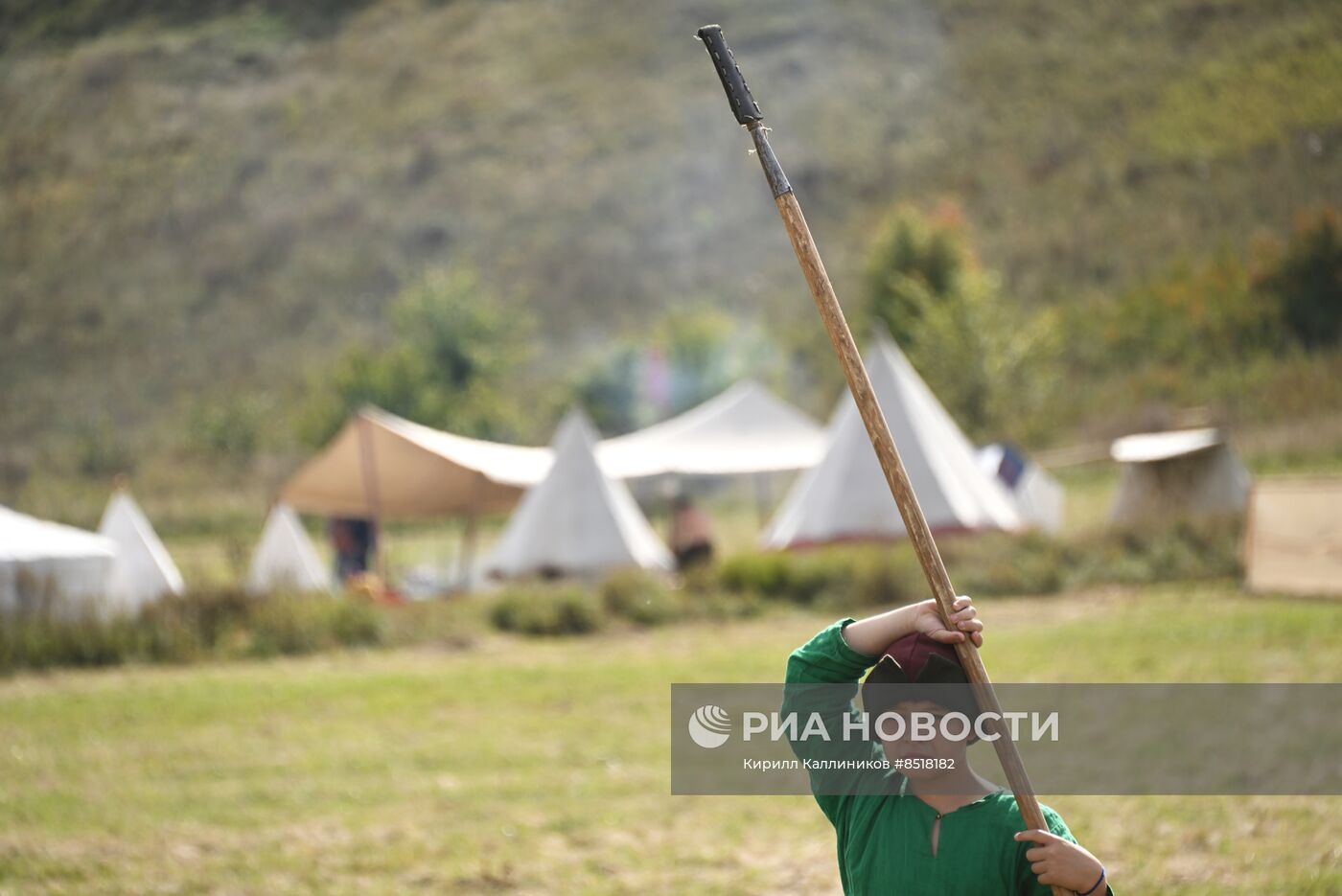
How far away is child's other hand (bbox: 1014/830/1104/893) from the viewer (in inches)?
84.8

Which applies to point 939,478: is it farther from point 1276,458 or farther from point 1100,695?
point 1276,458

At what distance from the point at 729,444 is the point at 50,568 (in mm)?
9242

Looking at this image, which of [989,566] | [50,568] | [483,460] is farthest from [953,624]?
[483,460]

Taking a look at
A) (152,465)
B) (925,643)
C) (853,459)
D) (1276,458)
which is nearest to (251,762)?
(925,643)

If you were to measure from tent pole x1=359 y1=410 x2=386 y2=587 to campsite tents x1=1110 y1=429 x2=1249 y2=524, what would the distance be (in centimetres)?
786

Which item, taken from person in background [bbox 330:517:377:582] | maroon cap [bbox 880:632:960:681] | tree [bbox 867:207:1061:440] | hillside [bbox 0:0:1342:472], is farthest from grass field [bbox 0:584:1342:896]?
hillside [bbox 0:0:1342:472]

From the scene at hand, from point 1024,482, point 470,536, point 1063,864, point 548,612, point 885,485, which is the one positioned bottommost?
point 1063,864

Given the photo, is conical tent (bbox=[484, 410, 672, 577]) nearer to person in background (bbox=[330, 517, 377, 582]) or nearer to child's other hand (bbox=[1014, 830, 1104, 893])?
person in background (bbox=[330, 517, 377, 582])

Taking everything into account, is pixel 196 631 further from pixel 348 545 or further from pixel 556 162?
pixel 556 162

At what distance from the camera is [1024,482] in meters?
17.8

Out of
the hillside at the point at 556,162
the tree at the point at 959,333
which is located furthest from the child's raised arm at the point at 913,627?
the hillside at the point at 556,162

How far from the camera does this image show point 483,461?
1648cm

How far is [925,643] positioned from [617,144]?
7870 cm

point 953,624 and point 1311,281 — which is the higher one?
point 1311,281
